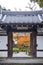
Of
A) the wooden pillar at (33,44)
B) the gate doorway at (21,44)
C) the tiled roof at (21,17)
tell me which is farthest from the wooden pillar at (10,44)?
the wooden pillar at (33,44)

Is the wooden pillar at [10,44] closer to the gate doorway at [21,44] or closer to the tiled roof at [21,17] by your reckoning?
the gate doorway at [21,44]

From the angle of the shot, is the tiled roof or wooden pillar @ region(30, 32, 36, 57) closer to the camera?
the tiled roof

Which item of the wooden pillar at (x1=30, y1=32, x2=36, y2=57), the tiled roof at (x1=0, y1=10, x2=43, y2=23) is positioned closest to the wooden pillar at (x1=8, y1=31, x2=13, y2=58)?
the tiled roof at (x1=0, y1=10, x2=43, y2=23)

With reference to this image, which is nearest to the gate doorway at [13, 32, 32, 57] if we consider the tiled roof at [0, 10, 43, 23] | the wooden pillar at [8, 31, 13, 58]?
the wooden pillar at [8, 31, 13, 58]

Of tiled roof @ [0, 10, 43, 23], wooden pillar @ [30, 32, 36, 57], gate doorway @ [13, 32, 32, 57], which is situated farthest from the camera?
gate doorway @ [13, 32, 32, 57]

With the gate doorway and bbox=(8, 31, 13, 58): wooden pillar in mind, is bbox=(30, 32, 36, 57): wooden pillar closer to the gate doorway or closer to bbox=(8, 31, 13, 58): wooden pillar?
the gate doorway

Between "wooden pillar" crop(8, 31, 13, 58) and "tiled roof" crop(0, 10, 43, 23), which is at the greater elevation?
"tiled roof" crop(0, 10, 43, 23)

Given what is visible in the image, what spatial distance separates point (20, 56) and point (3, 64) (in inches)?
94.5

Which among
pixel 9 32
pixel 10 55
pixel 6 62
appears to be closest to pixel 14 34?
pixel 9 32

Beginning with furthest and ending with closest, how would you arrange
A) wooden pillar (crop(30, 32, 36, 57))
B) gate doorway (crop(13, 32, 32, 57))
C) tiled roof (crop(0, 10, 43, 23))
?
gate doorway (crop(13, 32, 32, 57)) < wooden pillar (crop(30, 32, 36, 57)) < tiled roof (crop(0, 10, 43, 23))

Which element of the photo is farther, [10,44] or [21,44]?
[21,44]

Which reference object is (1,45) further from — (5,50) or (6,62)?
(6,62)

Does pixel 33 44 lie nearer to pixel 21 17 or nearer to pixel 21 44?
pixel 21 44

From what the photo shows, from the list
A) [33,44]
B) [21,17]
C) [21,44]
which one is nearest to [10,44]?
[21,44]
